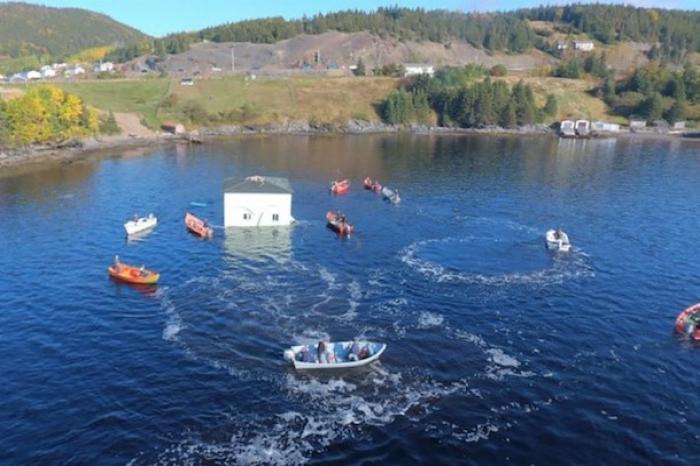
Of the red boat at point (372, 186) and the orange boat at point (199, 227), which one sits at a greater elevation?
the red boat at point (372, 186)

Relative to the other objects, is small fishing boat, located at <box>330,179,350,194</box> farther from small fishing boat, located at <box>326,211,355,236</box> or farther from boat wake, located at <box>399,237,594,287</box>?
boat wake, located at <box>399,237,594,287</box>

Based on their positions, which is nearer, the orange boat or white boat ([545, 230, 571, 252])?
white boat ([545, 230, 571, 252])

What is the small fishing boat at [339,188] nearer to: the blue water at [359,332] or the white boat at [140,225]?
the blue water at [359,332]

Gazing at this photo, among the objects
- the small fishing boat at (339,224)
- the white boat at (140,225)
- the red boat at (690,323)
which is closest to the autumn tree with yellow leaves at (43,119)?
the white boat at (140,225)

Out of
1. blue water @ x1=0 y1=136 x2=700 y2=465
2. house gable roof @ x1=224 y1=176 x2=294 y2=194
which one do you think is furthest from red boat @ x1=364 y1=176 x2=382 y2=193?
house gable roof @ x1=224 y1=176 x2=294 y2=194

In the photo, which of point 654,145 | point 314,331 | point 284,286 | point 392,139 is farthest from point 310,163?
point 654,145

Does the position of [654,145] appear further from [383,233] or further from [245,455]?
[245,455]

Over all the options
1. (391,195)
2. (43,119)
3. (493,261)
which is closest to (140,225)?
(391,195)
